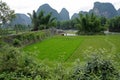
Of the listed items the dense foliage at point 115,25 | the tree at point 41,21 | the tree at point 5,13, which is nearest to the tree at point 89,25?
the tree at point 41,21

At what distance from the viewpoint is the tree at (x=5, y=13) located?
1845cm

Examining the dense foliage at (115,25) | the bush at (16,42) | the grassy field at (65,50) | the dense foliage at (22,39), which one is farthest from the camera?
the dense foliage at (115,25)

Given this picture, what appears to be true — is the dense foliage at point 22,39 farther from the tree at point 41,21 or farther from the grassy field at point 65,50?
the tree at point 41,21

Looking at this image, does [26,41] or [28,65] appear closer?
[28,65]

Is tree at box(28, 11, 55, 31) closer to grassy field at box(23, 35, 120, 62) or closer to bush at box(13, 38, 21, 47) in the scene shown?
grassy field at box(23, 35, 120, 62)

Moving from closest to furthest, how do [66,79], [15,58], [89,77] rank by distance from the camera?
[89,77], [66,79], [15,58]

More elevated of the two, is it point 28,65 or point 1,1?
point 1,1

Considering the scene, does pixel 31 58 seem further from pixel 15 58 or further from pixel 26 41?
pixel 26 41

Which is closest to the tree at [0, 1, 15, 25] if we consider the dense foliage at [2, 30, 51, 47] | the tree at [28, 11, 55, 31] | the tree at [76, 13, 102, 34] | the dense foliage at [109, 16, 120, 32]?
the dense foliage at [2, 30, 51, 47]

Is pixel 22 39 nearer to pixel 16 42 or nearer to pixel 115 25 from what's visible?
pixel 16 42

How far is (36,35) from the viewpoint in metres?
22.0

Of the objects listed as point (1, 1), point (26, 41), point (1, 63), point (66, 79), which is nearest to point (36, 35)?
point (26, 41)

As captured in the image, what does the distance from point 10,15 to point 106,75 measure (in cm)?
1523

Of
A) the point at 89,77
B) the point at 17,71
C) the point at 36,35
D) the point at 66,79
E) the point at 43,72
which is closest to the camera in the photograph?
the point at 89,77
